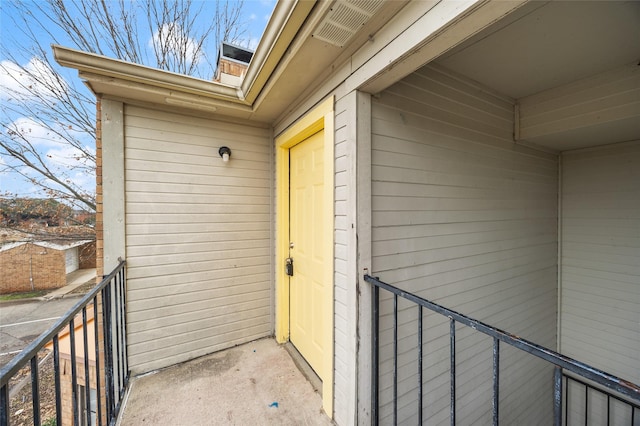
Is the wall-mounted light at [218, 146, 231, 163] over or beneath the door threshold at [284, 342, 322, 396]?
over

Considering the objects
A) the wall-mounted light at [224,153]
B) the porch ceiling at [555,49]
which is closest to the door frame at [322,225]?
the wall-mounted light at [224,153]

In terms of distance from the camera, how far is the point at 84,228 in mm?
5098

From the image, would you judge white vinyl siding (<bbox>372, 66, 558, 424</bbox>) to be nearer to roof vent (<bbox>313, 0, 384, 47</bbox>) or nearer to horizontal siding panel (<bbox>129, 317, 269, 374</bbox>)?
roof vent (<bbox>313, 0, 384, 47</bbox>)

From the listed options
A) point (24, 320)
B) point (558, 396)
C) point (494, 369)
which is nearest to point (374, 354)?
point (494, 369)

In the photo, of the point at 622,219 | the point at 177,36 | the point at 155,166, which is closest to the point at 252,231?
the point at 155,166

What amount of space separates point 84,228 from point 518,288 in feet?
24.0

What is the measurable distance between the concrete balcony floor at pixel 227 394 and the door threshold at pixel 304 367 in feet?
0.13

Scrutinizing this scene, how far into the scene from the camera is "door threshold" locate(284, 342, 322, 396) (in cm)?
206

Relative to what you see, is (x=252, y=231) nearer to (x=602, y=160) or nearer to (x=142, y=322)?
(x=142, y=322)

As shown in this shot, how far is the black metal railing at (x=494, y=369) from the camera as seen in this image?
0.65m

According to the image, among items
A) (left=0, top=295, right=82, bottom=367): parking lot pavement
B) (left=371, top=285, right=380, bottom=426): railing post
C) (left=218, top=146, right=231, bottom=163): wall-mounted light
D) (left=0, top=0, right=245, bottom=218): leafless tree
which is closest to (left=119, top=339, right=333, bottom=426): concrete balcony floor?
(left=371, top=285, right=380, bottom=426): railing post

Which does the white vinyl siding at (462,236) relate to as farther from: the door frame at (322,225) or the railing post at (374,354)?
the door frame at (322,225)

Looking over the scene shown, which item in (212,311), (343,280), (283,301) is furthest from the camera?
(283,301)

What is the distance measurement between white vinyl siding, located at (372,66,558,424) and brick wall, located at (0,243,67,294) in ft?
35.6
